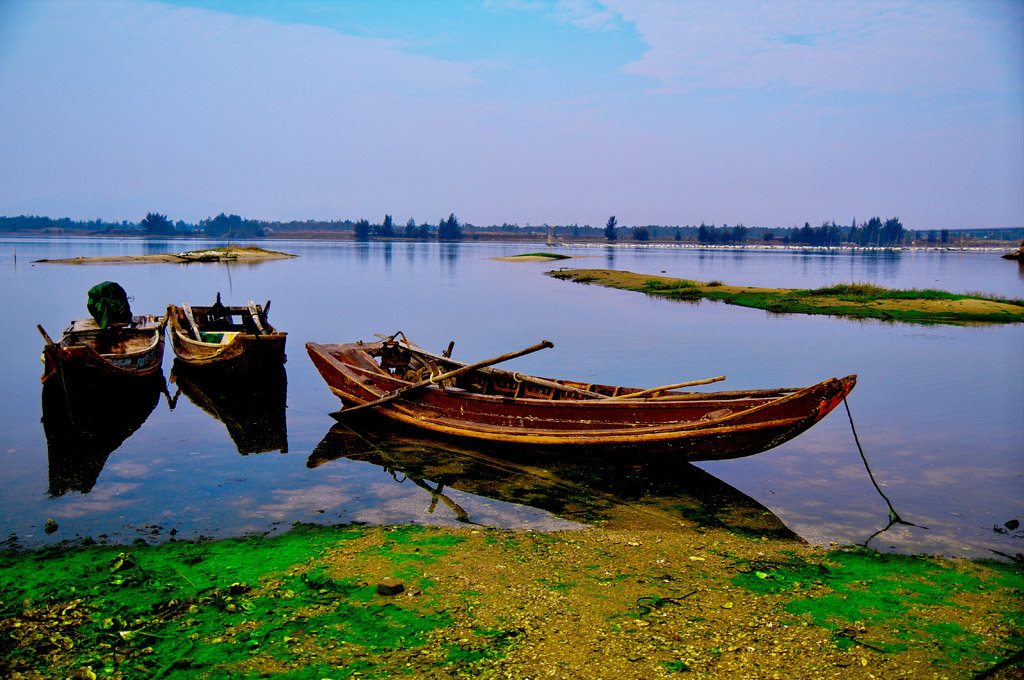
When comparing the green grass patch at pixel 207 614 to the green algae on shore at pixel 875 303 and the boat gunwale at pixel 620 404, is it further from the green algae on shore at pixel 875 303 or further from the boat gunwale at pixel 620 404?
the green algae on shore at pixel 875 303

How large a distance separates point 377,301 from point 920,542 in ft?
124

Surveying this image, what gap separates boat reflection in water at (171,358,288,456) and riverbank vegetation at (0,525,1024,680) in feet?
18.0

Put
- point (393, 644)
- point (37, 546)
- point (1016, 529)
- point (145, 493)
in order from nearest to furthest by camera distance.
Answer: point (393, 644) → point (37, 546) → point (1016, 529) → point (145, 493)

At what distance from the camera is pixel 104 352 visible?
18156 mm

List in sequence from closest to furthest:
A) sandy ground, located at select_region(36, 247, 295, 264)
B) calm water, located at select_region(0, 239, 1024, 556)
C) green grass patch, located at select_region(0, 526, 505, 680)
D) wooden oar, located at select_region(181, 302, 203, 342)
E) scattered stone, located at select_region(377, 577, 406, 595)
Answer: green grass patch, located at select_region(0, 526, 505, 680) < scattered stone, located at select_region(377, 577, 406, 595) < calm water, located at select_region(0, 239, 1024, 556) < wooden oar, located at select_region(181, 302, 203, 342) < sandy ground, located at select_region(36, 247, 295, 264)

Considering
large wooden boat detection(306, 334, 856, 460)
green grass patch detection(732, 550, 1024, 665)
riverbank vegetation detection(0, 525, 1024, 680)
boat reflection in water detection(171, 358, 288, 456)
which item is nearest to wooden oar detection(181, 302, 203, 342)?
boat reflection in water detection(171, 358, 288, 456)

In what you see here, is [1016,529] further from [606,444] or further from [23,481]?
[23,481]

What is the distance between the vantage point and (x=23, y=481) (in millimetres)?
10672

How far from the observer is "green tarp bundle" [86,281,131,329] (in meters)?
19.2

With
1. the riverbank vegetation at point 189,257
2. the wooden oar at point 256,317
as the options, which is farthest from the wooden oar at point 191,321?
the riverbank vegetation at point 189,257

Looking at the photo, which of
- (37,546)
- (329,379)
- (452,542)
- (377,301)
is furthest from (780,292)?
(37,546)

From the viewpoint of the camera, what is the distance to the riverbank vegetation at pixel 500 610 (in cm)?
570

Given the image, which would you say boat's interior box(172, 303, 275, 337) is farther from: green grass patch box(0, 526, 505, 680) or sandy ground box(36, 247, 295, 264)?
sandy ground box(36, 247, 295, 264)

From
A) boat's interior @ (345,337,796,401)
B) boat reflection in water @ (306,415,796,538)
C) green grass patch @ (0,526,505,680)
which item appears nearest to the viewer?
green grass patch @ (0,526,505,680)
